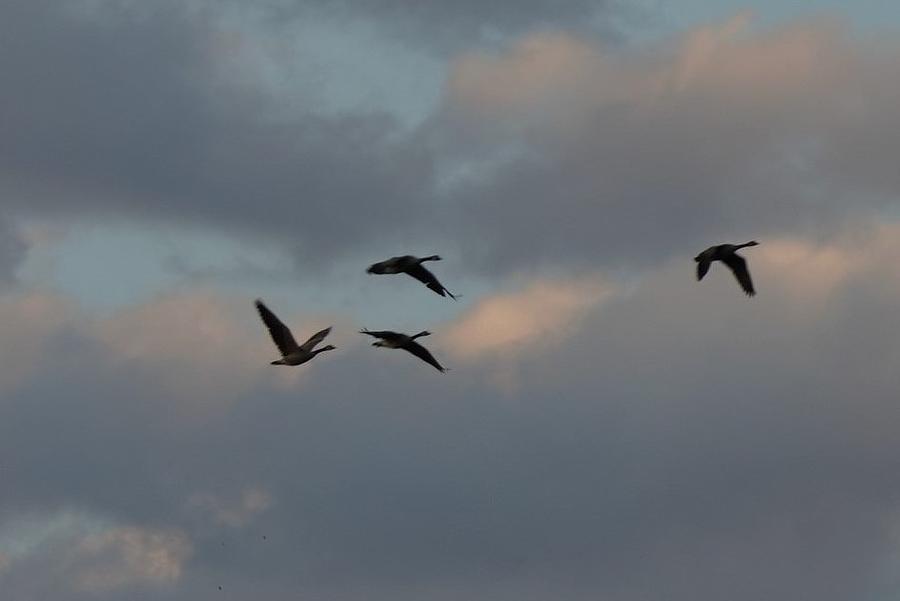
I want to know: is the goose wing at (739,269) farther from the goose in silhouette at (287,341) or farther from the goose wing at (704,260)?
the goose in silhouette at (287,341)

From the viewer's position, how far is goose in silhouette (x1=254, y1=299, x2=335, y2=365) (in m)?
108

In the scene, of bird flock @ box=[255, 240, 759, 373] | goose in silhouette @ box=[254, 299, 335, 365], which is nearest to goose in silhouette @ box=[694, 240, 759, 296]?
bird flock @ box=[255, 240, 759, 373]

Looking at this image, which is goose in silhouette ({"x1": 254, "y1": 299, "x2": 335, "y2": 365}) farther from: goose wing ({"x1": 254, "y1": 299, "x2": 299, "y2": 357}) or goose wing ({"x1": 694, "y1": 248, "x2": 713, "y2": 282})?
goose wing ({"x1": 694, "y1": 248, "x2": 713, "y2": 282})

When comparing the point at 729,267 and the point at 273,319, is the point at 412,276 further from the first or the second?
the point at 729,267

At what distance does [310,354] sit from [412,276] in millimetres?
7615

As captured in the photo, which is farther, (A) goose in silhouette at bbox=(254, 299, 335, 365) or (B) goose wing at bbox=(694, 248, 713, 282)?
(B) goose wing at bbox=(694, 248, 713, 282)

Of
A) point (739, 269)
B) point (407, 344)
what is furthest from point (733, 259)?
point (407, 344)

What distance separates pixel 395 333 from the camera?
371 feet

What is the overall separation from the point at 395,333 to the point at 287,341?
6.61m

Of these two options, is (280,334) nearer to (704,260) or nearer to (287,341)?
(287,341)

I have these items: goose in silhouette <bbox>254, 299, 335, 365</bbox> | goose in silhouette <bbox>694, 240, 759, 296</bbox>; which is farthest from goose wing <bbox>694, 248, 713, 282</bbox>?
goose in silhouette <bbox>254, 299, 335, 365</bbox>

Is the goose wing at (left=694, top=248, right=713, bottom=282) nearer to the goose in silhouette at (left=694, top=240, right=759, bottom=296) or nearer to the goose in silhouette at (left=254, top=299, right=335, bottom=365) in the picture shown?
the goose in silhouette at (left=694, top=240, right=759, bottom=296)

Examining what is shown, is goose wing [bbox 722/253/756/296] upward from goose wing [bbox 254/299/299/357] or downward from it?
upward

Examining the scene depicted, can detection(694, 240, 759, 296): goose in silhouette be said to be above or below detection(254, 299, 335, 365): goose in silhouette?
above
